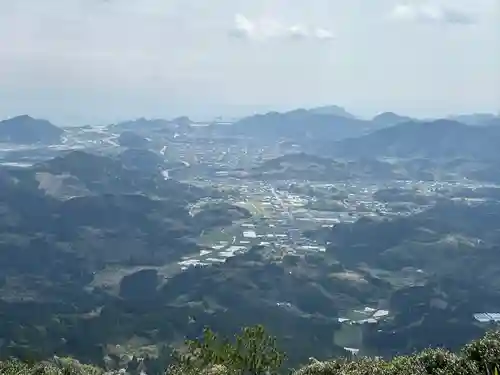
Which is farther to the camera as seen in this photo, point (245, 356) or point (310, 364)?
point (245, 356)

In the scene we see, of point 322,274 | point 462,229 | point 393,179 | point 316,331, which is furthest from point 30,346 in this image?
point 393,179

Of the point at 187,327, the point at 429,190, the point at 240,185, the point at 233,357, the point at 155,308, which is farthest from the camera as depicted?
the point at 240,185

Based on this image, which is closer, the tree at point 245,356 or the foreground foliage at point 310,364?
the foreground foliage at point 310,364

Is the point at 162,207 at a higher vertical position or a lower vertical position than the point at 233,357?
lower

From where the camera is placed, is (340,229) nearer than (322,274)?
No

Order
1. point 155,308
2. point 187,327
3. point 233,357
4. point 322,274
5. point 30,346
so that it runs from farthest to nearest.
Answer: point 322,274 < point 155,308 < point 187,327 < point 30,346 < point 233,357

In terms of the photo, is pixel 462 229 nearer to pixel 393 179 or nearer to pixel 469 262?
pixel 469 262

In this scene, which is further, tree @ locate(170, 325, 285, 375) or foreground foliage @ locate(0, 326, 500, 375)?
tree @ locate(170, 325, 285, 375)

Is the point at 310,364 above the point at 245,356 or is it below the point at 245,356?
above
